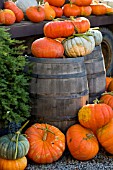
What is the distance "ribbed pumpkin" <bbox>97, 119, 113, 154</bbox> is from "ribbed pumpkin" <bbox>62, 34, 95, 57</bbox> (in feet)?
2.54

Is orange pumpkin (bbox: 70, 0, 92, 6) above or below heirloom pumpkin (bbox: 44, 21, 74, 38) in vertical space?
below

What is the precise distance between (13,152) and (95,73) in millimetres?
1465

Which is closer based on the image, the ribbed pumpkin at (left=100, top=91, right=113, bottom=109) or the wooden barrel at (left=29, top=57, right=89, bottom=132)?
the wooden barrel at (left=29, top=57, right=89, bottom=132)

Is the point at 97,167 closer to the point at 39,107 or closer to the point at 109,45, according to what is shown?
the point at 39,107

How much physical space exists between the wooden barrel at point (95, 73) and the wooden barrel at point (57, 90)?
347 mm

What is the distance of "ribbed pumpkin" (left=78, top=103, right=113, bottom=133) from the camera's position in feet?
12.9

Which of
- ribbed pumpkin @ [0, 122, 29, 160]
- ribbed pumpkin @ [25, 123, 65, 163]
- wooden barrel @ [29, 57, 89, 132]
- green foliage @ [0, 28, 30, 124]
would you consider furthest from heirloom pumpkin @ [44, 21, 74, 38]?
ribbed pumpkin @ [0, 122, 29, 160]

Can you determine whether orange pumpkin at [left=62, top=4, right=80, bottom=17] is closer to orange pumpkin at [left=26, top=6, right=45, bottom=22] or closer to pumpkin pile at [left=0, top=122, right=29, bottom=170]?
orange pumpkin at [left=26, top=6, right=45, bottom=22]

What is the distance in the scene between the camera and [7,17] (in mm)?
4715

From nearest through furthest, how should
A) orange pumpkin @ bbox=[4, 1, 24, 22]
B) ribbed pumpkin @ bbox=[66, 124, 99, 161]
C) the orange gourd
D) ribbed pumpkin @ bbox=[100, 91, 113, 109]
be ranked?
ribbed pumpkin @ bbox=[66, 124, 99, 161] < ribbed pumpkin @ bbox=[100, 91, 113, 109] < orange pumpkin @ bbox=[4, 1, 24, 22] < the orange gourd

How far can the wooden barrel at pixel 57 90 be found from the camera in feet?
12.8

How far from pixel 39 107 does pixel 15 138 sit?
0.54 metres

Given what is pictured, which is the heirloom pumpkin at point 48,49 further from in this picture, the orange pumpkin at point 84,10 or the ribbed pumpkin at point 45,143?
the orange pumpkin at point 84,10

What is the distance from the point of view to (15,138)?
3570 millimetres
